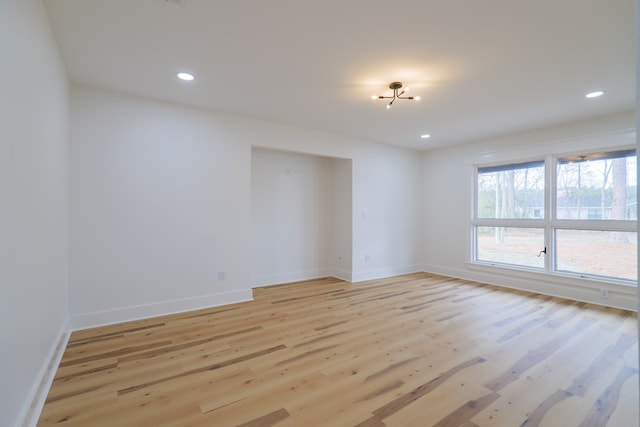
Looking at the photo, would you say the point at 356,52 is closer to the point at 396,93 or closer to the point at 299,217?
the point at 396,93

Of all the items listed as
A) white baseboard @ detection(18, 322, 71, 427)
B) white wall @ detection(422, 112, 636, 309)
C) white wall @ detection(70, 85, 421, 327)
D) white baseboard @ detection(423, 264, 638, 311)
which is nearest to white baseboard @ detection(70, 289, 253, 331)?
white wall @ detection(70, 85, 421, 327)

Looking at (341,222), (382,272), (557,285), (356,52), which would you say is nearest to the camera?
(356,52)

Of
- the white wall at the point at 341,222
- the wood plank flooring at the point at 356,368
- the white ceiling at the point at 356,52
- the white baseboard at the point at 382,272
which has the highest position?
the white ceiling at the point at 356,52

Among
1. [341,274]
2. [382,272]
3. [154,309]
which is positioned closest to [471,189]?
[382,272]

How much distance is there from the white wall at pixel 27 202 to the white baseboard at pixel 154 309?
0.55 meters

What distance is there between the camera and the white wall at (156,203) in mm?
3010

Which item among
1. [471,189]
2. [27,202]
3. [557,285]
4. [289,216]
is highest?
[471,189]

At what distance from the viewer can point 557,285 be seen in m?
4.21

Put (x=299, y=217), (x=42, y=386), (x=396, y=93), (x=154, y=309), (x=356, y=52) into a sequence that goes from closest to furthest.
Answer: (x=42, y=386)
(x=356, y=52)
(x=396, y=93)
(x=154, y=309)
(x=299, y=217)

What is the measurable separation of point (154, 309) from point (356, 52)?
11.4ft

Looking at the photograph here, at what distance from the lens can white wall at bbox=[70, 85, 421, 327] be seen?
3010 mm

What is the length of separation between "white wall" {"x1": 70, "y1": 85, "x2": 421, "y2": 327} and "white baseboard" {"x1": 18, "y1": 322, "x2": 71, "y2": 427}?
58cm

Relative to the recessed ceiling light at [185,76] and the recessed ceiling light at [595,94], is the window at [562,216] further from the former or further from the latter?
the recessed ceiling light at [185,76]

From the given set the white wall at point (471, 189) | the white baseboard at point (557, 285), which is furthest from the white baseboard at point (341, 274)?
the white baseboard at point (557, 285)
